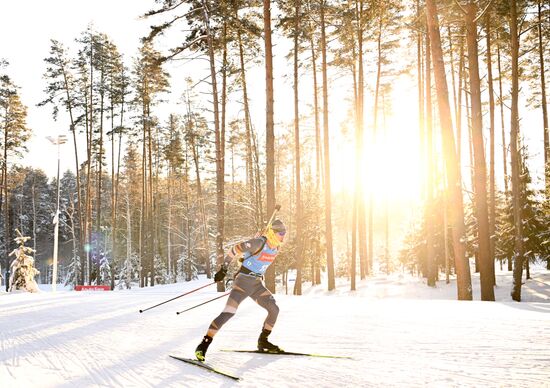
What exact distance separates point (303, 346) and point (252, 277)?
1388 millimetres

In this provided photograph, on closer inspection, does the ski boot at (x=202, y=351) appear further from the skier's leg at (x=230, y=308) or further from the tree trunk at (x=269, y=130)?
the tree trunk at (x=269, y=130)

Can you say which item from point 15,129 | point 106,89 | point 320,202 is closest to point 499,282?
point 320,202

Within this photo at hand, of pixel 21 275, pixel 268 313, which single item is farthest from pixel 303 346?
pixel 21 275

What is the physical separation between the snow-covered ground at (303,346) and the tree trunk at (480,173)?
3263 mm

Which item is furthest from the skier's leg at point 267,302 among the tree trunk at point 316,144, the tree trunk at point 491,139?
the tree trunk at point 316,144

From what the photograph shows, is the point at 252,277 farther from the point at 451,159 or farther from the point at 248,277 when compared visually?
the point at 451,159

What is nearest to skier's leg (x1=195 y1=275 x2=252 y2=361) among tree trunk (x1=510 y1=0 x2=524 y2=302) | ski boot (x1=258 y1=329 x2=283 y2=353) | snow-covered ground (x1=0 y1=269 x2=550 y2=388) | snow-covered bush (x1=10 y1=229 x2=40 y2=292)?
snow-covered ground (x1=0 y1=269 x2=550 y2=388)

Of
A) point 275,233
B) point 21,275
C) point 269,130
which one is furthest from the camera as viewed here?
point 21,275

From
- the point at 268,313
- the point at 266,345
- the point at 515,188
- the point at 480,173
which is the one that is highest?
the point at 480,173

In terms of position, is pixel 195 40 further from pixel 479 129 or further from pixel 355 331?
pixel 355 331

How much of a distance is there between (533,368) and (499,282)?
17110 mm

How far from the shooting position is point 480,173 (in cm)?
1288

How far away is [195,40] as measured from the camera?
53.6 feet

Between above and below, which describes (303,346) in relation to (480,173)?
below
